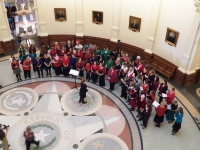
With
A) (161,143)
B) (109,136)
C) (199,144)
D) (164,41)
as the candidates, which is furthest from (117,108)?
(164,41)

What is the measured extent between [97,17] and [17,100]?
22.8 ft

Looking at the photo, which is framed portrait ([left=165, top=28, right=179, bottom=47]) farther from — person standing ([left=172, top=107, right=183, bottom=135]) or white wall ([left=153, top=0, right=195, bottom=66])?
person standing ([left=172, top=107, right=183, bottom=135])

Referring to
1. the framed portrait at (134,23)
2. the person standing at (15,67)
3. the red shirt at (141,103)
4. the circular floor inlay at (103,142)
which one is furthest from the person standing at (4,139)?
the framed portrait at (134,23)

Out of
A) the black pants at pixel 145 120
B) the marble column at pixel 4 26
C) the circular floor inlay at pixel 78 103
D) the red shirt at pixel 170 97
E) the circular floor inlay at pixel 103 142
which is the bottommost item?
the circular floor inlay at pixel 103 142

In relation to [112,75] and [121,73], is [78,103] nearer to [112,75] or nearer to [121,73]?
[112,75]

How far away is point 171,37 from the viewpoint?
11734 millimetres

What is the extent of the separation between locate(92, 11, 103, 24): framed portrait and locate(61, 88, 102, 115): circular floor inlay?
5.04 m

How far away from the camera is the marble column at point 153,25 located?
11711 mm

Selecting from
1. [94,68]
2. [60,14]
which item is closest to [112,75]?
[94,68]

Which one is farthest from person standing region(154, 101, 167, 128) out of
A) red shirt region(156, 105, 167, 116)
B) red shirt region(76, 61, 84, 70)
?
red shirt region(76, 61, 84, 70)

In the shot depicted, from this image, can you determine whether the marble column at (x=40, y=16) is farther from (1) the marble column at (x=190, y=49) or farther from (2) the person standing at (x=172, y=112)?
(2) the person standing at (x=172, y=112)

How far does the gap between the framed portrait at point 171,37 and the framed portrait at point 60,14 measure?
645 centimetres

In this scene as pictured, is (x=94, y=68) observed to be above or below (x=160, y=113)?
above

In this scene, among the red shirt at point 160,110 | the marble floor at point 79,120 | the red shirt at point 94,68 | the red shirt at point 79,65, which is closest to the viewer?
the marble floor at point 79,120
